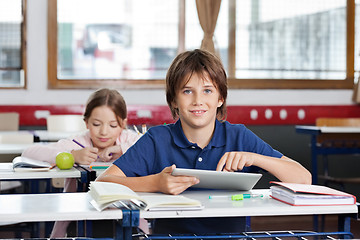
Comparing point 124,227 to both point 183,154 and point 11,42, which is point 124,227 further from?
point 11,42

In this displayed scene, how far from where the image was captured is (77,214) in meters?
1.25

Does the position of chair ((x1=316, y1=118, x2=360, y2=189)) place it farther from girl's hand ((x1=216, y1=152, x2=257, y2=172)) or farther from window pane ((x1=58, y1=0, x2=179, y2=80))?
girl's hand ((x1=216, y1=152, x2=257, y2=172))

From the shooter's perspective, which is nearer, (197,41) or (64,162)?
(64,162)

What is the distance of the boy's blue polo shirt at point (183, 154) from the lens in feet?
5.93

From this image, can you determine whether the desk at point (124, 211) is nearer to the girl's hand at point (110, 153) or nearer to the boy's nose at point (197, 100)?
the boy's nose at point (197, 100)

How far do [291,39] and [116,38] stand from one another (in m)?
1.73

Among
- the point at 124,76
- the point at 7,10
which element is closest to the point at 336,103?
the point at 124,76

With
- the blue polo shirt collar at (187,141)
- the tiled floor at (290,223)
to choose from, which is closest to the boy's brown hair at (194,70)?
the blue polo shirt collar at (187,141)

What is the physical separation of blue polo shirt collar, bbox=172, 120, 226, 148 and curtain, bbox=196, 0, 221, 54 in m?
3.14

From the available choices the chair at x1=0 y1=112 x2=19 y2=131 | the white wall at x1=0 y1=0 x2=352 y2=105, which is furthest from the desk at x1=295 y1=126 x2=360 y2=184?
the chair at x1=0 y1=112 x2=19 y2=131

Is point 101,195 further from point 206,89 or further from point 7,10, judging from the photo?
point 7,10

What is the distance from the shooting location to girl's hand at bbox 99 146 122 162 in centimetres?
260

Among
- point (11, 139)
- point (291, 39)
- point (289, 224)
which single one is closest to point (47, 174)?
point (11, 139)

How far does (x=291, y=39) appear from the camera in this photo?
17.4 ft
